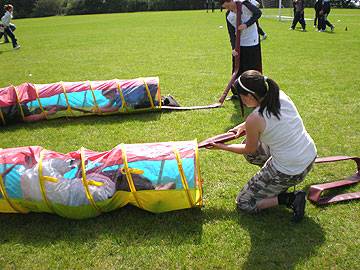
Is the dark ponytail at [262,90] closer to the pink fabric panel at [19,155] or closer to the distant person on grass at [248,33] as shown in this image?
the pink fabric panel at [19,155]

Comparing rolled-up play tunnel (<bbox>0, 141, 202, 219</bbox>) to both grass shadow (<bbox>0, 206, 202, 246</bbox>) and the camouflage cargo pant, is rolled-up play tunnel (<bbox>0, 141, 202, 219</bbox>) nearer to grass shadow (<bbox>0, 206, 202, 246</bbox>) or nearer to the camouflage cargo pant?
grass shadow (<bbox>0, 206, 202, 246</bbox>)

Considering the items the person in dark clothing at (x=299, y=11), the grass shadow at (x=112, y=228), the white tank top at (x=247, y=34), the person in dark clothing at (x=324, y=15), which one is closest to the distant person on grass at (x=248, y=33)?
the white tank top at (x=247, y=34)

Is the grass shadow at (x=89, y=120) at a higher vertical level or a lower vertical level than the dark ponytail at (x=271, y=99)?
lower

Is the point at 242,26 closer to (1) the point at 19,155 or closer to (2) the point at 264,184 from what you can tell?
(2) the point at 264,184

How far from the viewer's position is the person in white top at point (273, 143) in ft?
11.6

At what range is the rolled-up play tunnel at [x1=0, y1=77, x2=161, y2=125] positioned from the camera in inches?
275

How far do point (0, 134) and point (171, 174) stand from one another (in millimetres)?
4307

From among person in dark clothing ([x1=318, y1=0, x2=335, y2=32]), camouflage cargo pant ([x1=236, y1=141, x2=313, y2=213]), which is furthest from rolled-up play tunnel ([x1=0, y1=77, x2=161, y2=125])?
person in dark clothing ([x1=318, y1=0, x2=335, y2=32])

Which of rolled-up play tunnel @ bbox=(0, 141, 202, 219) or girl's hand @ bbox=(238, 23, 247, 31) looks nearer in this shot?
rolled-up play tunnel @ bbox=(0, 141, 202, 219)

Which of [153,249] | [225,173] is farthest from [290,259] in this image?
[225,173]

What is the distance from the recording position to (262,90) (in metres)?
3.52

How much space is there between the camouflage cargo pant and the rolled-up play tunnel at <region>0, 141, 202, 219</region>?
0.54 metres

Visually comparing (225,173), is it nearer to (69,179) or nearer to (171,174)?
(171,174)

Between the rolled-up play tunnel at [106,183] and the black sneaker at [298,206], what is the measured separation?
1.03 metres
